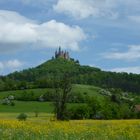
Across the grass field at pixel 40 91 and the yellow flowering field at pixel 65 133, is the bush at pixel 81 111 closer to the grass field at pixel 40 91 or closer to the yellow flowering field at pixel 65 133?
the grass field at pixel 40 91

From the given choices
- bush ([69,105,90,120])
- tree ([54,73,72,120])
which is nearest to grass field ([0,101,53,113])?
bush ([69,105,90,120])

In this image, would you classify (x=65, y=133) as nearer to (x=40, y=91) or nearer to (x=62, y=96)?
(x=62, y=96)

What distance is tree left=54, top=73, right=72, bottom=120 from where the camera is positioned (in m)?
57.1

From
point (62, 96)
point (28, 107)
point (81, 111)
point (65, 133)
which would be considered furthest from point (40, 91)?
point (65, 133)

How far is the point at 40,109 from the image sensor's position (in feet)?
374

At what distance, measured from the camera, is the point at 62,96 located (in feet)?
194

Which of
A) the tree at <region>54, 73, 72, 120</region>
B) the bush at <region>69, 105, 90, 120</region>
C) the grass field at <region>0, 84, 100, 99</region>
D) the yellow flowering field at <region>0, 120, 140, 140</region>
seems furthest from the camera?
the grass field at <region>0, 84, 100, 99</region>

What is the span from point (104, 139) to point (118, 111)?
72.3m

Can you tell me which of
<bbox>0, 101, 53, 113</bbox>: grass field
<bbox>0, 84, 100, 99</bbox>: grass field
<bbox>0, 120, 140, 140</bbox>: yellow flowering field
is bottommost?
<bbox>0, 120, 140, 140</bbox>: yellow flowering field

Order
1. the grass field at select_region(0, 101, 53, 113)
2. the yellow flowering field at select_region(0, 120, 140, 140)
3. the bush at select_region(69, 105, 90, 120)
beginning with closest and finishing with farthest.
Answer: the yellow flowering field at select_region(0, 120, 140, 140), the bush at select_region(69, 105, 90, 120), the grass field at select_region(0, 101, 53, 113)

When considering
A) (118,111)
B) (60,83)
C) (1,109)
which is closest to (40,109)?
(1,109)

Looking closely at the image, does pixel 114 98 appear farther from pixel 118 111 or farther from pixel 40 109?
pixel 118 111

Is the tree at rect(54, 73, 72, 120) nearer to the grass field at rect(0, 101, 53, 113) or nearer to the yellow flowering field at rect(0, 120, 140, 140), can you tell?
the yellow flowering field at rect(0, 120, 140, 140)

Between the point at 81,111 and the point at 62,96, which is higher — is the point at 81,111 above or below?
below
